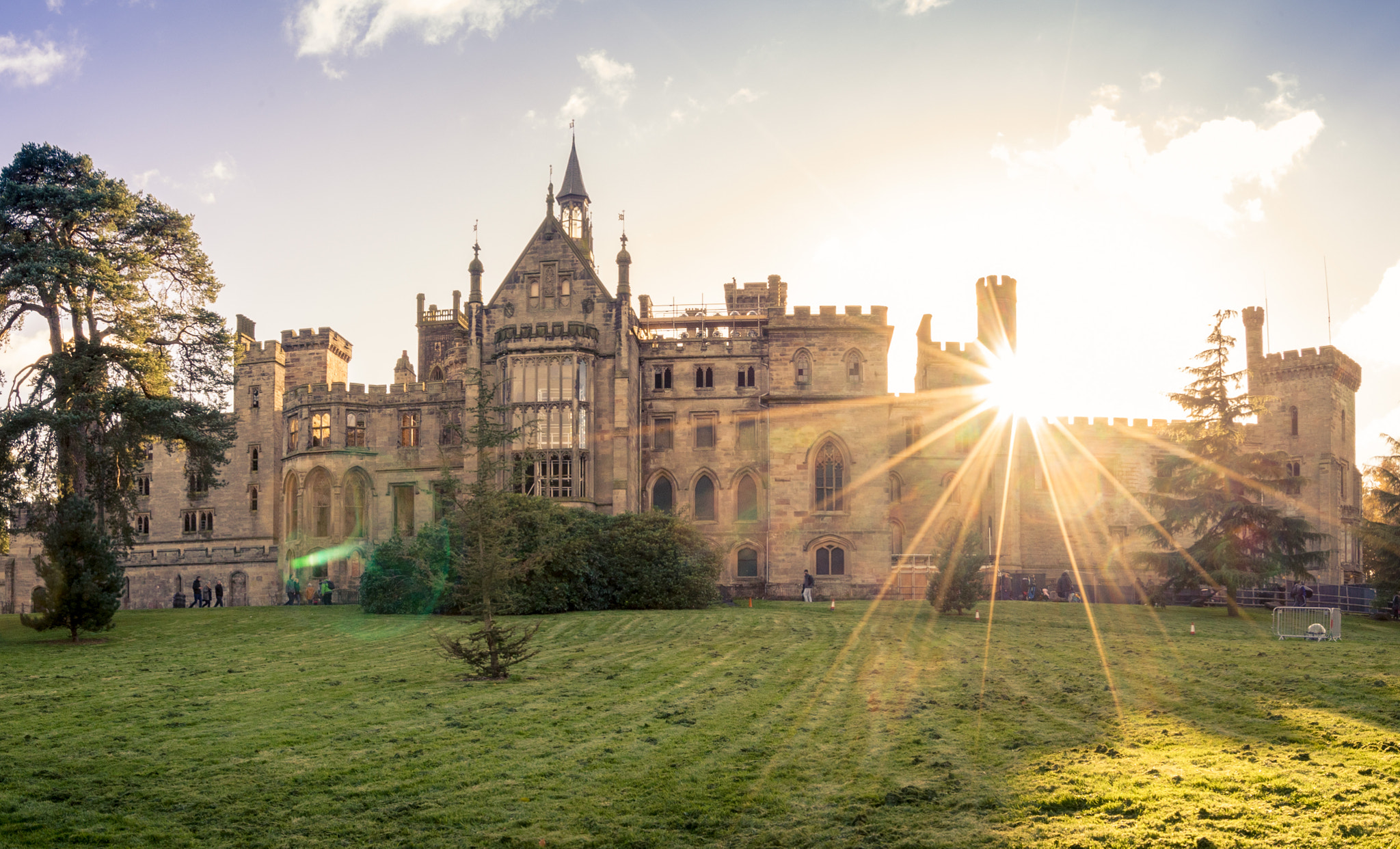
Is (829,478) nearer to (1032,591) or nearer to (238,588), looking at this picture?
(1032,591)

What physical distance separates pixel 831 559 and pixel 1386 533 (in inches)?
828

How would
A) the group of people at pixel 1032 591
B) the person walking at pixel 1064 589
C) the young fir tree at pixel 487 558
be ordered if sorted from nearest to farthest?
the young fir tree at pixel 487 558 → the person walking at pixel 1064 589 → the group of people at pixel 1032 591

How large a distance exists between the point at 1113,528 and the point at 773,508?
23.2 m

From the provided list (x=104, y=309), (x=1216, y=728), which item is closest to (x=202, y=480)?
(x=104, y=309)

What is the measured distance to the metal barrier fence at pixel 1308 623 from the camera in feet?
82.8

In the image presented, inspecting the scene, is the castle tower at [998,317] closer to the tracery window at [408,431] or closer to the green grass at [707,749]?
the tracery window at [408,431]

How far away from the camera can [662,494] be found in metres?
48.0

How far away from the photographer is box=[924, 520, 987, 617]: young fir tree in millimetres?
31453

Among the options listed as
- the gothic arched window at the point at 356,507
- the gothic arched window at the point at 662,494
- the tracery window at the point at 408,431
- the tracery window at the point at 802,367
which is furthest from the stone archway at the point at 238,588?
the tracery window at the point at 802,367

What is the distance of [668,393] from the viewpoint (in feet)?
158

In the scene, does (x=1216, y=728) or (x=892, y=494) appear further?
(x=892, y=494)

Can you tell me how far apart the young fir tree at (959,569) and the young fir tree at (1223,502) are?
1002 centimetres

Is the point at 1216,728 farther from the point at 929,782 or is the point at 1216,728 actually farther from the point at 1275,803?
the point at 929,782

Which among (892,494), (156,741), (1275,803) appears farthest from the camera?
(892,494)
